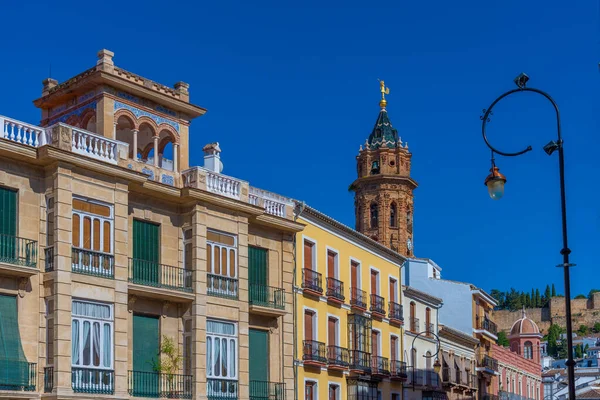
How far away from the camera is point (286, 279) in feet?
121

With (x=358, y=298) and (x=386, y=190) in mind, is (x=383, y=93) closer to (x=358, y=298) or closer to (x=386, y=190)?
(x=386, y=190)

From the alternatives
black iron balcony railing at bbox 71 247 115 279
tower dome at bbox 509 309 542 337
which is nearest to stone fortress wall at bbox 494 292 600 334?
tower dome at bbox 509 309 542 337

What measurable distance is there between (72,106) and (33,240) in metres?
6.34

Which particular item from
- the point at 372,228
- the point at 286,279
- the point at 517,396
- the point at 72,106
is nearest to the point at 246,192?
the point at 286,279

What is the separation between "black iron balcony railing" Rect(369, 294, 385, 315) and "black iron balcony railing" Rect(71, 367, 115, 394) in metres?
17.5

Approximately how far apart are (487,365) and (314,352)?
27277 mm

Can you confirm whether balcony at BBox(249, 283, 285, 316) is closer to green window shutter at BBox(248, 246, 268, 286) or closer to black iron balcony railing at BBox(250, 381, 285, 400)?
green window shutter at BBox(248, 246, 268, 286)

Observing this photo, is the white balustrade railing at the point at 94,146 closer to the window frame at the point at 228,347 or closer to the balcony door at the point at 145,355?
the balcony door at the point at 145,355

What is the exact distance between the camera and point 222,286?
3291 centimetres

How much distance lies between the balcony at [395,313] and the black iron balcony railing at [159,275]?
16032mm

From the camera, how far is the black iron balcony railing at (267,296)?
34.7 meters

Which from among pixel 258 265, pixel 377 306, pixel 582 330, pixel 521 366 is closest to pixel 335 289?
pixel 377 306

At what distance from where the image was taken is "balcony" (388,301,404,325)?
45938mm

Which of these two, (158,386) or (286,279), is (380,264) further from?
(158,386)
